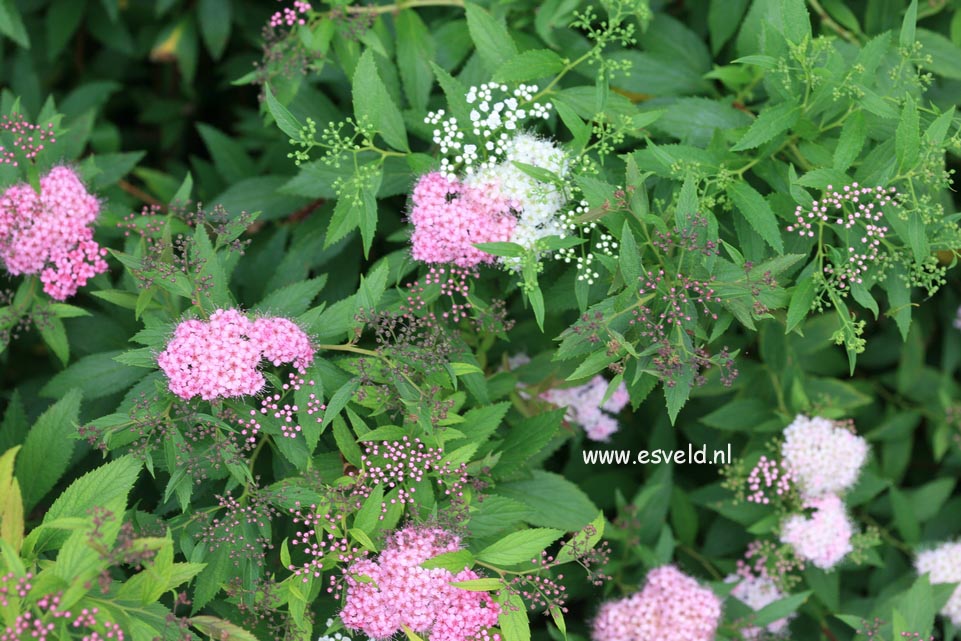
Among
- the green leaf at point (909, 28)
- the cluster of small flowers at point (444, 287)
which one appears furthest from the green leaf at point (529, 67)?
the green leaf at point (909, 28)

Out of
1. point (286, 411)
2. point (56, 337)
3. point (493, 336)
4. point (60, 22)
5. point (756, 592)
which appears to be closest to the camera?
point (286, 411)

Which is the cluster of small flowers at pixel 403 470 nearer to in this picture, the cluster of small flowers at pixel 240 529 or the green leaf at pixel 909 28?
the cluster of small flowers at pixel 240 529

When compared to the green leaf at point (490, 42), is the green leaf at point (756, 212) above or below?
below

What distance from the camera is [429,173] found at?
2.74 metres

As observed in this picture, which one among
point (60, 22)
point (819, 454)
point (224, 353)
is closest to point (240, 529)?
point (224, 353)

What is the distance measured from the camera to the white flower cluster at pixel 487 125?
2.63 metres

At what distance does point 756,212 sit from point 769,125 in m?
0.25

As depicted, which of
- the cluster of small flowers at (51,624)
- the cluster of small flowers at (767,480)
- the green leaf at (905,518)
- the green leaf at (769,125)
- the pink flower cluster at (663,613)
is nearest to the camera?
the cluster of small flowers at (51,624)

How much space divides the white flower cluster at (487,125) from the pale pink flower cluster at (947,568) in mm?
2227

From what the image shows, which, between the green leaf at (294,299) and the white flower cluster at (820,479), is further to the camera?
the white flower cluster at (820,479)

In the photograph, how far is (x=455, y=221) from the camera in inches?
104

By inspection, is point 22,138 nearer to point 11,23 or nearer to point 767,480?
point 11,23

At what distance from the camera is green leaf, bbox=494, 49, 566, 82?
274cm

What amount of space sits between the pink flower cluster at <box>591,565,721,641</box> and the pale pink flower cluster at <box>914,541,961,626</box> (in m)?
0.92
